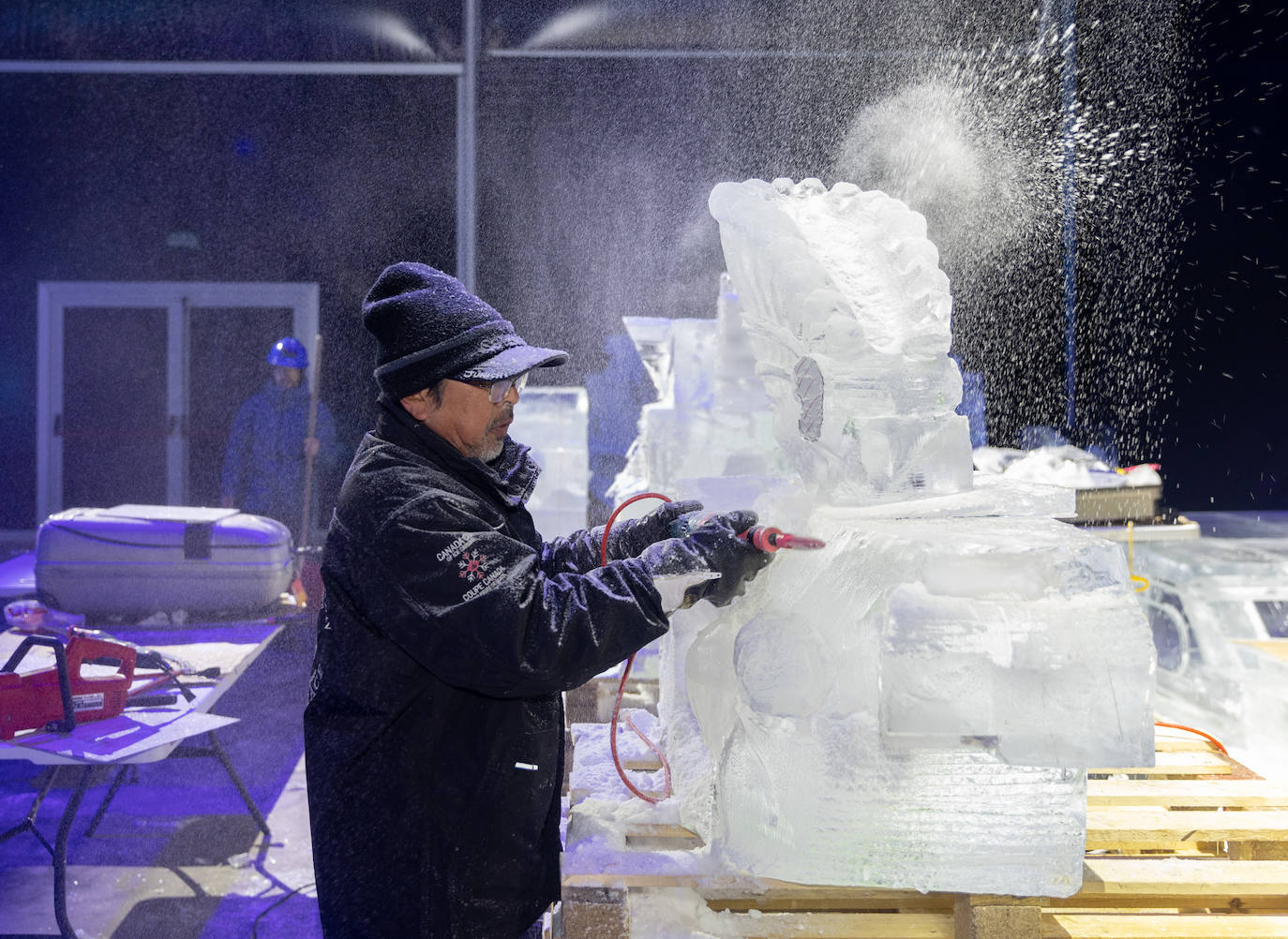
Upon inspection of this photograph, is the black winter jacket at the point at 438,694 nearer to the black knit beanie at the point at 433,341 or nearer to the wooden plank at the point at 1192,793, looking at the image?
the black knit beanie at the point at 433,341

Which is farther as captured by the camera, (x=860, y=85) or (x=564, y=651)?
(x=860, y=85)

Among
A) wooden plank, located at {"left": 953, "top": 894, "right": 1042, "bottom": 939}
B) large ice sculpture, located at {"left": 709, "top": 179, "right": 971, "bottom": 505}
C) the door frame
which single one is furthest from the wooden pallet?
the door frame

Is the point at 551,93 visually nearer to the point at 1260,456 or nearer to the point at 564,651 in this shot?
the point at 1260,456

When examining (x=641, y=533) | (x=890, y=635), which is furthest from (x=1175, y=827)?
(x=641, y=533)

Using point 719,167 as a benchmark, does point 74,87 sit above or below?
above

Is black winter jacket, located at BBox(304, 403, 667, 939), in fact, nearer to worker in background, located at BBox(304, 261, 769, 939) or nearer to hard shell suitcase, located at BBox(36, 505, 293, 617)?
worker in background, located at BBox(304, 261, 769, 939)

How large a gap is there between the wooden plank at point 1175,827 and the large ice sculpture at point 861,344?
28.1 inches

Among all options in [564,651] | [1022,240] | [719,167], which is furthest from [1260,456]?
[564,651]

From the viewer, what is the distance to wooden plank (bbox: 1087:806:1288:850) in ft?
5.67

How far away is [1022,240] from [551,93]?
3118 mm

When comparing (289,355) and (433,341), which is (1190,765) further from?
(289,355)

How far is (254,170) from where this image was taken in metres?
6.84

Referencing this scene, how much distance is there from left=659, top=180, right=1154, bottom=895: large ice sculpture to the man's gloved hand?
0.24 ft

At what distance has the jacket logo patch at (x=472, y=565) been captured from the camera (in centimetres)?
139
